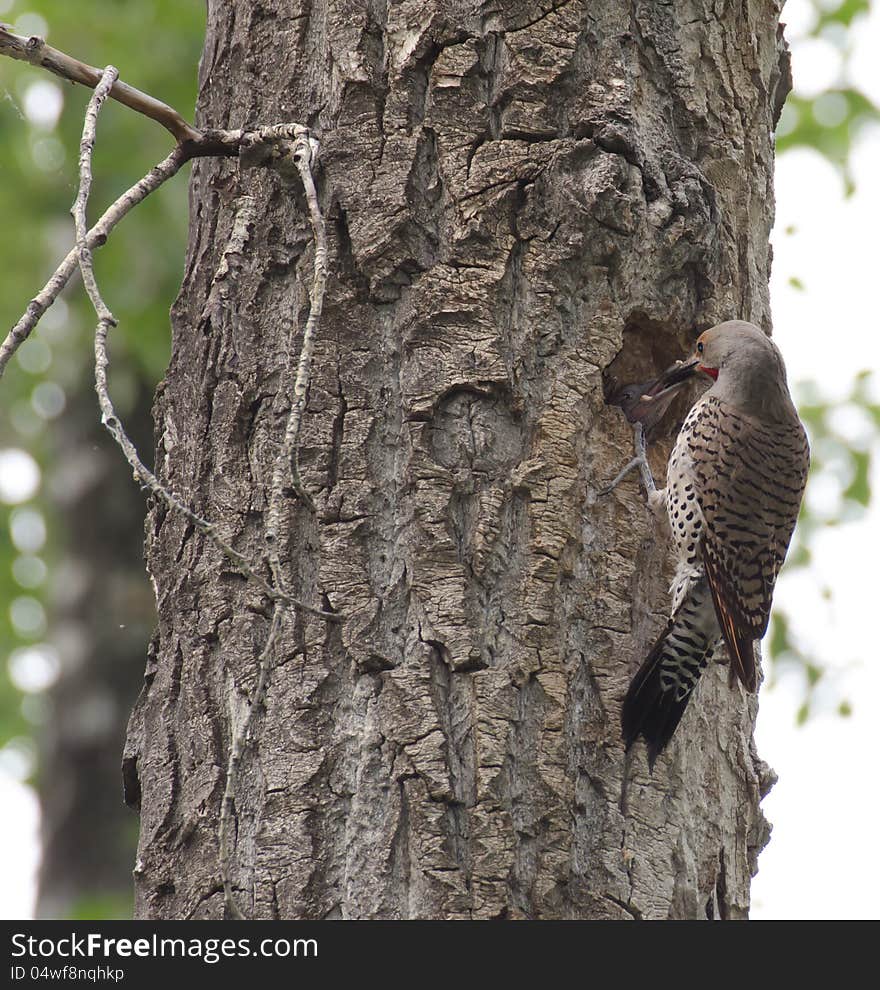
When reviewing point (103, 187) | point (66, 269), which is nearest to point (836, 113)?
point (103, 187)

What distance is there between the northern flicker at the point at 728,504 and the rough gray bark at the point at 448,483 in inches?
3.7

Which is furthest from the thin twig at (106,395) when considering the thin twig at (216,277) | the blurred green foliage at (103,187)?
the blurred green foliage at (103,187)

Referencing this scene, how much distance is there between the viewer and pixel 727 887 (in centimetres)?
272

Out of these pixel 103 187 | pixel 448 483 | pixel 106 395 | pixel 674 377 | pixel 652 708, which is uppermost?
pixel 103 187

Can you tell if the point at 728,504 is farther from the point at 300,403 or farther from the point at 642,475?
the point at 300,403

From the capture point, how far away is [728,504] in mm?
3662

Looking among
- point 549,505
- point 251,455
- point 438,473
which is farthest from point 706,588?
point 251,455

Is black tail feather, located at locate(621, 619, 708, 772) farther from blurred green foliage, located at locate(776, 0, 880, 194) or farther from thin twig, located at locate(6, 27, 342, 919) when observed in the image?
blurred green foliage, located at locate(776, 0, 880, 194)

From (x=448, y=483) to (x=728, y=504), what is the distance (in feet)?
4.37

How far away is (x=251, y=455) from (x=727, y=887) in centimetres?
→ 138

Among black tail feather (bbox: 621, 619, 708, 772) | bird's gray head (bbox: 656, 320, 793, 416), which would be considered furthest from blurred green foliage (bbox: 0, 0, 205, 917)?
black tail feather (bbox: 621, 619, 708, 772)

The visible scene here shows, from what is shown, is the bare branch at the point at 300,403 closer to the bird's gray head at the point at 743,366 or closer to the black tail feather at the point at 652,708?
the black tail feather at the point at 652,708
